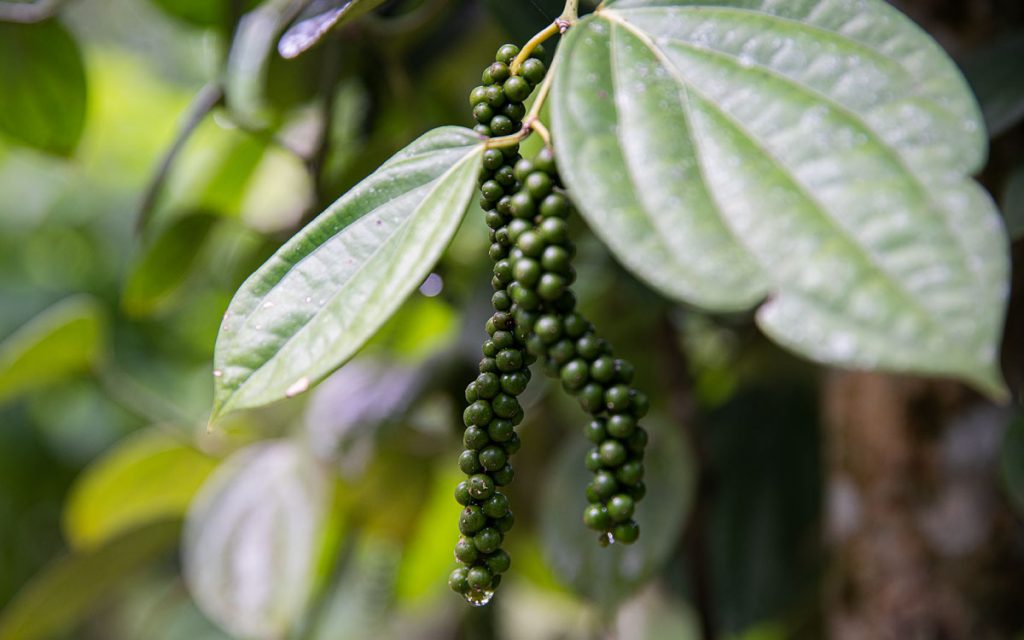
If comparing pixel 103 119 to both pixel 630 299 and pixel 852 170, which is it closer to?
pixel 630 299

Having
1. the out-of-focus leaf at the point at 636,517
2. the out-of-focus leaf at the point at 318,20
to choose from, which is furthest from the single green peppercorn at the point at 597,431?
the out-of-focus leaf at the point at 636,517

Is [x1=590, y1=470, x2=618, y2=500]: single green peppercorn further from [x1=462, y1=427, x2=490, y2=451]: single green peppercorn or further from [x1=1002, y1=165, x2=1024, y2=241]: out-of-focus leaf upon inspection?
[x1=1002, y1=165, x2=1024, y2=241]: out-of-focus leaf

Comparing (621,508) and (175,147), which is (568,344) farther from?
(175,147)

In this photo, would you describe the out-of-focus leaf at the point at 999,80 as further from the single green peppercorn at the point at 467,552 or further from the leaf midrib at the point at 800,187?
the single green peppercorn at the point at 467,552

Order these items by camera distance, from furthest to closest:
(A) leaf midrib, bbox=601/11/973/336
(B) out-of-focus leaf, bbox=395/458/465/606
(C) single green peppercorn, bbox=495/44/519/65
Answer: (B) out-of-focus leaf, bbox=395/458/465/606 < (C) single green peppercorn, bbox=495/44/519/65 < (A) leaf midrib, bbox=601/11/973/336

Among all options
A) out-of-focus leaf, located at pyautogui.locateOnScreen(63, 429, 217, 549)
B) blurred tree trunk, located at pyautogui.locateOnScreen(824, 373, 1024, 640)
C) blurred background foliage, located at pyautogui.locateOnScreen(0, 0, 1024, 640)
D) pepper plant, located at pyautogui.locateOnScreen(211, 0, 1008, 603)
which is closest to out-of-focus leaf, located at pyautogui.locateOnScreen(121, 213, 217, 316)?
blurred background foliage, located at pyautogui.locateOnScreen(0, 0, 1024, 640)

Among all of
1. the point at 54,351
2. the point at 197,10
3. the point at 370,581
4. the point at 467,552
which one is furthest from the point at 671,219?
the point at 370,581

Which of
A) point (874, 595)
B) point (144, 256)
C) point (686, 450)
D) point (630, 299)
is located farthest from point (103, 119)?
point (874, 595)
